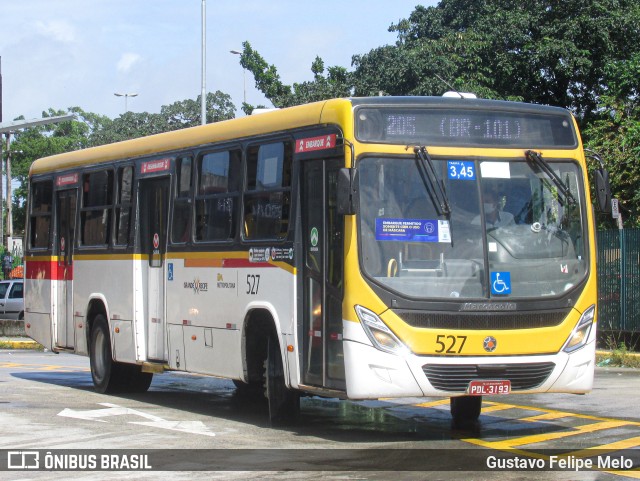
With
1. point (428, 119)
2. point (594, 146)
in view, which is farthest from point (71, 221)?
point (594, 146)

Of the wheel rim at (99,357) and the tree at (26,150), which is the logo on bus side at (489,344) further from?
the tree at (26,150)

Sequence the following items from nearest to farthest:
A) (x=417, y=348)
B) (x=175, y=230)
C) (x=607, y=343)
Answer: (x=417, y=348)
(x=175, y=230)
(x=607, y=343)

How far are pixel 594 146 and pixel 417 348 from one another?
62.0ft

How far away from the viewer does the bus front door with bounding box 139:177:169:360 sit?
591 inches

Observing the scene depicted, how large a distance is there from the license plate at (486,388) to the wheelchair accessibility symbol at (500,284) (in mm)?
824

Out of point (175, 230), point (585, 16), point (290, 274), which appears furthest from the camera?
point (585, 16)

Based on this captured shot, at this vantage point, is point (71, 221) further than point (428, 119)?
Yes

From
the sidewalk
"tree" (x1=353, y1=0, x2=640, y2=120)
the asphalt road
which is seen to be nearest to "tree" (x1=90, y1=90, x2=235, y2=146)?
"tree" (x1=353, y1=0, x2=640, y2=120)

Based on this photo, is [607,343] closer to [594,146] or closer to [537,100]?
[594,146]

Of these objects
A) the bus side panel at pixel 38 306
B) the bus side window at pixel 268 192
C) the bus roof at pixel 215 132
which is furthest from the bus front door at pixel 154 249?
the bus side panel at pixel 38 306

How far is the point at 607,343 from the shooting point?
23.2 m

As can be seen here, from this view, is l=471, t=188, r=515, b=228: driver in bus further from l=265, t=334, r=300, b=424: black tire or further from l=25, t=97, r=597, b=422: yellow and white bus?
l=265, t=334, r=300, b=424: black tire

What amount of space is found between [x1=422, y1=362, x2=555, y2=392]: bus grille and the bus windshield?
0.64 m

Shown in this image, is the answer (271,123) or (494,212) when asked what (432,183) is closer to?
(494,212)
